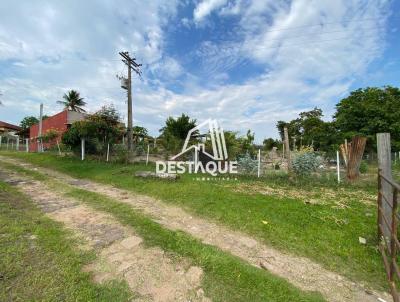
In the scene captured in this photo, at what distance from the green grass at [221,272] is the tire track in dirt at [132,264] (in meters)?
0.13

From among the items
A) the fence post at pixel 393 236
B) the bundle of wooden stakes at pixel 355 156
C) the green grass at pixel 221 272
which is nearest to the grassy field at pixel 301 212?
the fence post at pixel 393 236

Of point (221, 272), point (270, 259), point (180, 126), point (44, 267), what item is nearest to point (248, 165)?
point (270, 259)

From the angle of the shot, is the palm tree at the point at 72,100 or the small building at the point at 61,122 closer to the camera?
the small building at the point at 61,122

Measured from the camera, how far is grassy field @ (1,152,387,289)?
3.52 metres

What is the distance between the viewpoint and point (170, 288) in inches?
97.5

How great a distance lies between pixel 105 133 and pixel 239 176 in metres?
8.79

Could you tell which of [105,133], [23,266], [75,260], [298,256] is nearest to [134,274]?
[75,260]

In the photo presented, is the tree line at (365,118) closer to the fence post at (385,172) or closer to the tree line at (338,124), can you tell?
the tree line at (338,124)

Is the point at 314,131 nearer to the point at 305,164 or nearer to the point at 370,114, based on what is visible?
the point at 370,114

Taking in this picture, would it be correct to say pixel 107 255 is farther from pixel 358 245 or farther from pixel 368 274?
pixel 358 245

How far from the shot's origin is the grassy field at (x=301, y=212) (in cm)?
352

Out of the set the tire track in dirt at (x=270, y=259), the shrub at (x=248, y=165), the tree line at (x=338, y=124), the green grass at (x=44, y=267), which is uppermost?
the tree line at (x=338, y=124)

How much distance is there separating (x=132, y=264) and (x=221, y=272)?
1.07 meters

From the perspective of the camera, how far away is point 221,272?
110 inches
